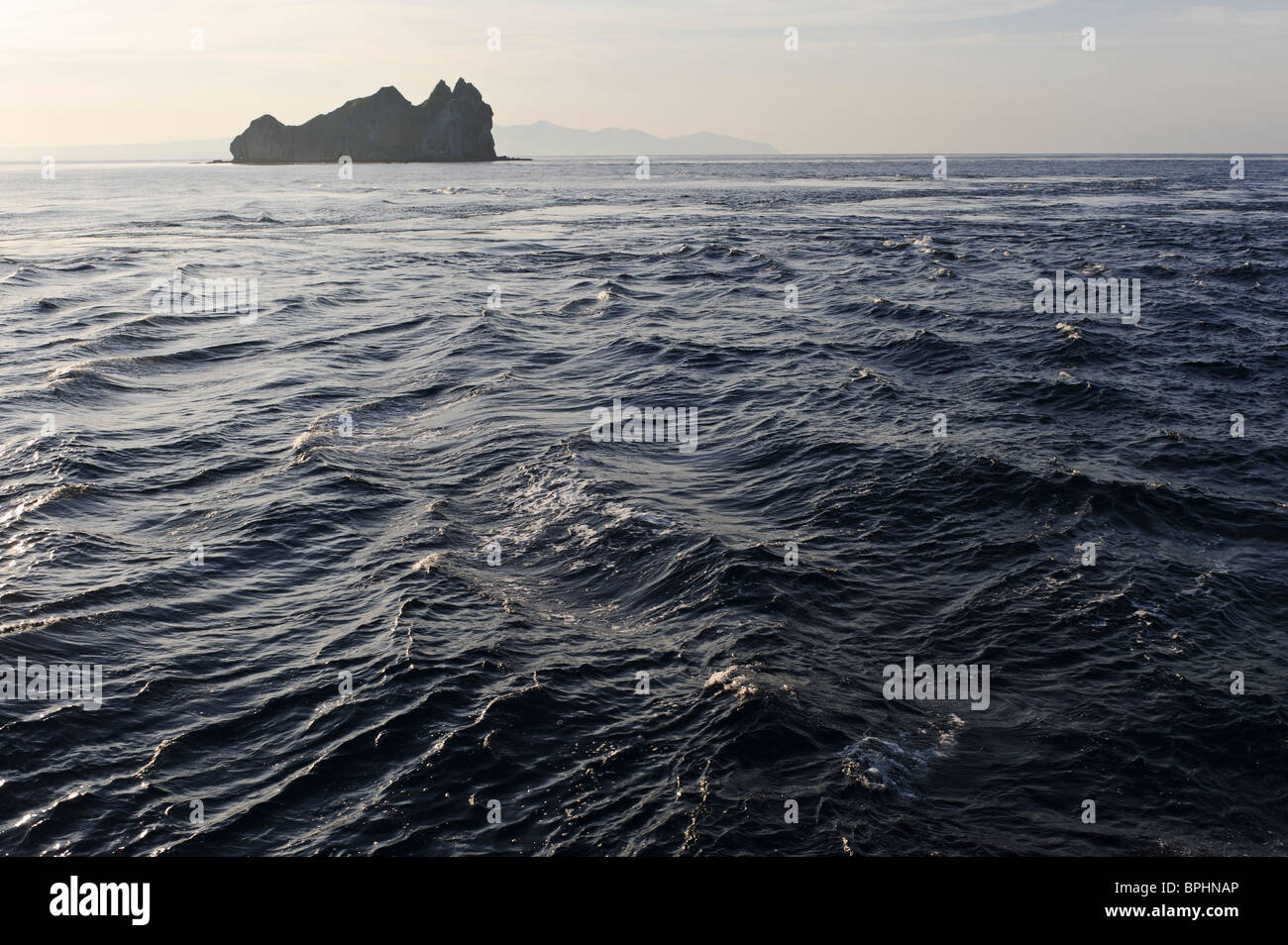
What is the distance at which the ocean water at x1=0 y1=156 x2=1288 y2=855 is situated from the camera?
32.2 ft

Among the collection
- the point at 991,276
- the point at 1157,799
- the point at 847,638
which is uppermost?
the point at 991,276

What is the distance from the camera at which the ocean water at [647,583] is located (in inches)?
387

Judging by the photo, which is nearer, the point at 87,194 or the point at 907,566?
the point at 907,566

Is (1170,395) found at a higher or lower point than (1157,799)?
higher

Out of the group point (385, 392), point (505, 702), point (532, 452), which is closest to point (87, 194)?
point (385, 392)

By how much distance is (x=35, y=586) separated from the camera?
1462cm

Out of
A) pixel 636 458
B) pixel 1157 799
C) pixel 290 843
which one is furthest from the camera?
pixel 636 458

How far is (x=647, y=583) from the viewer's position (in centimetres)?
1488

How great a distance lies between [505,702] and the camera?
1157cm

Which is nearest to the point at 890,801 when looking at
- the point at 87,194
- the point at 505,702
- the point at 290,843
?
the point at 505,702

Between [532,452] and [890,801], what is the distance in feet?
43.2
